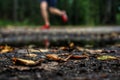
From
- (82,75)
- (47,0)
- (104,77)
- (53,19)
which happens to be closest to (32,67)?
(82,75)

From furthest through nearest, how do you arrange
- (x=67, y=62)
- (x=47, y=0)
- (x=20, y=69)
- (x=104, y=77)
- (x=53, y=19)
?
(x=53, y=19), (x=47, y=0), (x=67, y=62), (x=20, y=69), (x=104, y=77)

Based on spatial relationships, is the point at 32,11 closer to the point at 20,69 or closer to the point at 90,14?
the point at 90,14

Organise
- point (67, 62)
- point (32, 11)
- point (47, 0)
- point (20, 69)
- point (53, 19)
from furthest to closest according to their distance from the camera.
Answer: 1. point (32, 11)
2. point (53, 19)
3. point (47, 0)
4. point (67, 62)
5. point (20, 69)

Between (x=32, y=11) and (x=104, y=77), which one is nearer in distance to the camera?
(x=104, y=77)

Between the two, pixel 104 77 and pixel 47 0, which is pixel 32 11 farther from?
pixel 104 77

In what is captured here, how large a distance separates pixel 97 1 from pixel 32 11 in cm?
343

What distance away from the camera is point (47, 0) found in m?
9.04

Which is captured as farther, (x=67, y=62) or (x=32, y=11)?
(x=32, y=11)

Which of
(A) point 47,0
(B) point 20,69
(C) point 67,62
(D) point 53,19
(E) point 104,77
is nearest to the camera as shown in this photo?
(E) point 104,77

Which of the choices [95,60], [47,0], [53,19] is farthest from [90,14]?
[95,60]

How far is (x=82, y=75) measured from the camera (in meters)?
1.97

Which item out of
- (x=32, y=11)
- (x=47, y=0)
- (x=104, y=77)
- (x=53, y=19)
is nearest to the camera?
(x=104, y=77)

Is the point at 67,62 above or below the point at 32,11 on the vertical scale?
above

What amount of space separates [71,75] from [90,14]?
13.2 meters
